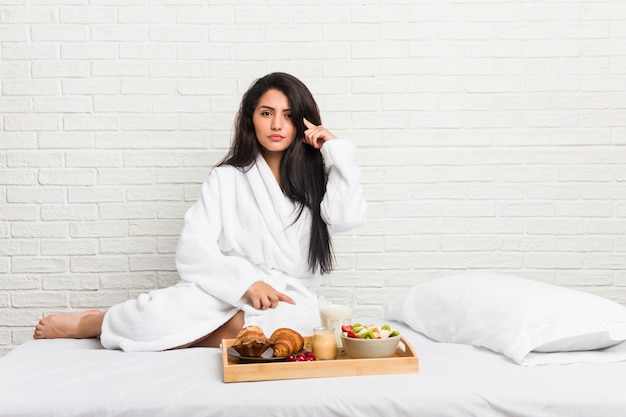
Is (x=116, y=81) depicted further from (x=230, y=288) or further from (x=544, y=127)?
(x=544, y=127)

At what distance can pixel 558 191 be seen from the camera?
336 cm

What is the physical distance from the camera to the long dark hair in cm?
278

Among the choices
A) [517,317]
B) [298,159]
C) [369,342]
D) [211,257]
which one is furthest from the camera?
[298,159]

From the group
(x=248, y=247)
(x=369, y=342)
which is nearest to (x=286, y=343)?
(x=369, y=342)

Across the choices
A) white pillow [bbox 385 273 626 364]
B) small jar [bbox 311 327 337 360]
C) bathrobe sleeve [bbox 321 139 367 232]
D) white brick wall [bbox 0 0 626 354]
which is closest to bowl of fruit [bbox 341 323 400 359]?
small jar [bbox 311 327 337 360]

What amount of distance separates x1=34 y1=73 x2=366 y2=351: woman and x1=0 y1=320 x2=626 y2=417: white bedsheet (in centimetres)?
45

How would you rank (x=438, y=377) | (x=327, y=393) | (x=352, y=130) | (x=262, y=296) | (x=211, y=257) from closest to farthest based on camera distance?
(x=327, y=393), (x=438, y=377), (x=262, y=296), (x=211, y=257), (x=352, y=130)

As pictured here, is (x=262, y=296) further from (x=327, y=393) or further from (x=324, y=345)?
(x=327, y=393)

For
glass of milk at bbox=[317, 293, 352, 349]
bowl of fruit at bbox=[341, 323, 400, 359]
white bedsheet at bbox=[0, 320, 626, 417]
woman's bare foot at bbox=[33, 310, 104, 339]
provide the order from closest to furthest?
white bedsheet at bbox=[0, 320, 626, 417] → bowl of fruit at bbox=[341, 323, 400, 359] → glass of milk at bbox=[317, 293, 352, 349] → woman's bare foot at bbox=[33, 310, 104, 339]

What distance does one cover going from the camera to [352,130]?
3311mm

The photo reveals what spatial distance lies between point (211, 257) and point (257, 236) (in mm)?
222

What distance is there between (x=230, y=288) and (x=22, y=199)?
1.34 metres

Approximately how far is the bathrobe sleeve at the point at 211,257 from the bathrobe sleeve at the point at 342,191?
1.20 ft

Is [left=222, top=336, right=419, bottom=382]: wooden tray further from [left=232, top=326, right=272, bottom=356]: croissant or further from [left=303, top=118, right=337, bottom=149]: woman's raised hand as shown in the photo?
[left=303, top=118, right=337, bottom=149]: woman's raised hand
